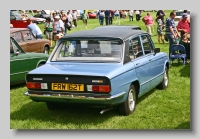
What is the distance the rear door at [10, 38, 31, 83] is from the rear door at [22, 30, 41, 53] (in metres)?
2.93

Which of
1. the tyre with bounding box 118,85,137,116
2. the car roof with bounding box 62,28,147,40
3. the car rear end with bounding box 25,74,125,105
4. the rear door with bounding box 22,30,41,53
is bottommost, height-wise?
the tyre with bounding box 118,85,137,116

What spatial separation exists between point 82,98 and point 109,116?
848 millimetres

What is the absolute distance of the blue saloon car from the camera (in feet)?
18.5

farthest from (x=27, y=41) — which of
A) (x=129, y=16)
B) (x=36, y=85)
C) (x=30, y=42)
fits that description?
(x=36, y=85)

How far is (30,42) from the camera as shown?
1215 centimetres

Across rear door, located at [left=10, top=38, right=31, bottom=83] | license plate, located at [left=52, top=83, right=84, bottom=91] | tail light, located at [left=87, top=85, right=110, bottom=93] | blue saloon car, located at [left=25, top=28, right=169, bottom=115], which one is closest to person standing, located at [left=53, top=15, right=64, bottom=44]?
rear door, located at [left=10, top=38, right=31, bottom=83]

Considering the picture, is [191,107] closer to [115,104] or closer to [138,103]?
[138,103]

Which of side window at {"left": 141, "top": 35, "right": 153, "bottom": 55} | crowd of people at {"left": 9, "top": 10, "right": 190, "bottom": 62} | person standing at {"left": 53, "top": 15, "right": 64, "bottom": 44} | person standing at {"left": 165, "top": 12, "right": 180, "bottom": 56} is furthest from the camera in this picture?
person standing at {"left": 53, "top": 15, "right": 64, "bottom": 44}

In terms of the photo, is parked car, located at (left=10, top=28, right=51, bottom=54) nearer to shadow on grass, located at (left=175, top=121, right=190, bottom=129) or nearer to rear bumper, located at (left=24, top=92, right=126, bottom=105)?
rear bumper, located at (left=24, top=92, right=126, bottom=105)

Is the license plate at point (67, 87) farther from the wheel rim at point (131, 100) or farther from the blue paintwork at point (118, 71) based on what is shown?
the wheel rim at point (131, 100)

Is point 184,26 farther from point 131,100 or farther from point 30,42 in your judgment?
point 131,100

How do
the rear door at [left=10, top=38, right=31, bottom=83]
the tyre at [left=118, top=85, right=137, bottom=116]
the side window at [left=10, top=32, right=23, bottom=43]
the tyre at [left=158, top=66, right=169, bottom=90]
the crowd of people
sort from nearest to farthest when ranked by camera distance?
the tyre at [left=118, top=85, right=137, bottom=116] → the tyre at [left=158, top=66, right=169, bottom=90] → the rear door at [left=10, top=38, right=31, bottom=83] → the side window at [left=10, top=32, right=23, bottom=43] → the crowd of people

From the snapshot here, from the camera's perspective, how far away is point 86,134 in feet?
18.5

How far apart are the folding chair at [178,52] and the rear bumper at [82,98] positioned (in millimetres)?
5557
